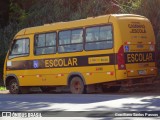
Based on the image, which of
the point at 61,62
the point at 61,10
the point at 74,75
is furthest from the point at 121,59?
the point at 61,10

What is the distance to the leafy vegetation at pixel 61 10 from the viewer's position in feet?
68.7

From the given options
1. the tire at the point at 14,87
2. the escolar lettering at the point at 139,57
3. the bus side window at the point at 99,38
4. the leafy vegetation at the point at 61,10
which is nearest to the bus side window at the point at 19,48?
the tire at the point at 14,87

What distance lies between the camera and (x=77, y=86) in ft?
60.5

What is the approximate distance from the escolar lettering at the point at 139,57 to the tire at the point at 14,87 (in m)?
6.33

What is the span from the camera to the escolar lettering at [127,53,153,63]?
17.2m

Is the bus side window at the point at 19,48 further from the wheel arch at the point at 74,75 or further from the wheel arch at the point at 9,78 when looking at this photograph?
the wheel arch at the point at 74,75

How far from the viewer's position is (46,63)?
64.1 ft

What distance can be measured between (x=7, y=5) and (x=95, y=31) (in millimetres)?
18401

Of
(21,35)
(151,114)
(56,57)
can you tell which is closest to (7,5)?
(21,35)

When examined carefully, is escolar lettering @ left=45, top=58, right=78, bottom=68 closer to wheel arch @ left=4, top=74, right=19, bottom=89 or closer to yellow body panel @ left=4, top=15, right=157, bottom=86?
yellow body panel @ left=4, top=15, right=157, bottom=86

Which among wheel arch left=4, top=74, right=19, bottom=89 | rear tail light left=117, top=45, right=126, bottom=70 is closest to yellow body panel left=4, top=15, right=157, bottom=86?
rear tail light left=117, top=45, right=126, bottom=70

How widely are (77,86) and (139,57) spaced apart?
112 inches

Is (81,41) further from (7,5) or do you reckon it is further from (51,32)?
(7,5)

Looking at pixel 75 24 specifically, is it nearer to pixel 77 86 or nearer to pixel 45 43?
pixel 45 43
